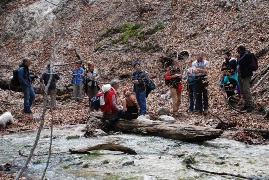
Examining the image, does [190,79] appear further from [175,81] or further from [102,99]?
[102,99]

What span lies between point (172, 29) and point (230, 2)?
9.73 ft

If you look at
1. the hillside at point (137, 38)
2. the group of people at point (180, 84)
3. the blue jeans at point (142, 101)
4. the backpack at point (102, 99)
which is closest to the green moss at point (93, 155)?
the group of people at point (180, 84)

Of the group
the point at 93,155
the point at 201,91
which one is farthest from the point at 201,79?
the point at 93,155

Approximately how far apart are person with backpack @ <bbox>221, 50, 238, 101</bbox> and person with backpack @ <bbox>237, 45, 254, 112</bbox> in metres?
0.68

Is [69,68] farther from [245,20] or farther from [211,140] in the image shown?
[211,140]

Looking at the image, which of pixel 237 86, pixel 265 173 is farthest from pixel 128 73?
pixel 265 173

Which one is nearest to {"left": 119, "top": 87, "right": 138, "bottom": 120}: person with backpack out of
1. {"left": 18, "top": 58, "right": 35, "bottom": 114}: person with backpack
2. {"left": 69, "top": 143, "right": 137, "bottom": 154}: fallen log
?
{"left": 69, "top": 143, "right": 137, "bottom": 154}: fallen log

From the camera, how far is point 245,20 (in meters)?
16.5

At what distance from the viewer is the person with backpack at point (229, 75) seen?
1102cm

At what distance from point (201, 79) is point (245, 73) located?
128 centimetres

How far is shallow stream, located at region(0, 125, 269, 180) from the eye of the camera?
5.68m

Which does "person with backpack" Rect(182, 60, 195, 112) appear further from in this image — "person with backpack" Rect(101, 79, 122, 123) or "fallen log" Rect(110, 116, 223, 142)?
"fallen log" Rect(110, 116, 223, 142)

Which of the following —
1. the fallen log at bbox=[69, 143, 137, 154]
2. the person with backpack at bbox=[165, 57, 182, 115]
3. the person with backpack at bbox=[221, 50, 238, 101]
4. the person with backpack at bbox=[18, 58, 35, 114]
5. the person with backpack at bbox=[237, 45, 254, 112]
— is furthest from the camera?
the person with backpack at bbox=[18, 58, 35, 114]

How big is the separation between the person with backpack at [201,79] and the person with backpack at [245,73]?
99cm
